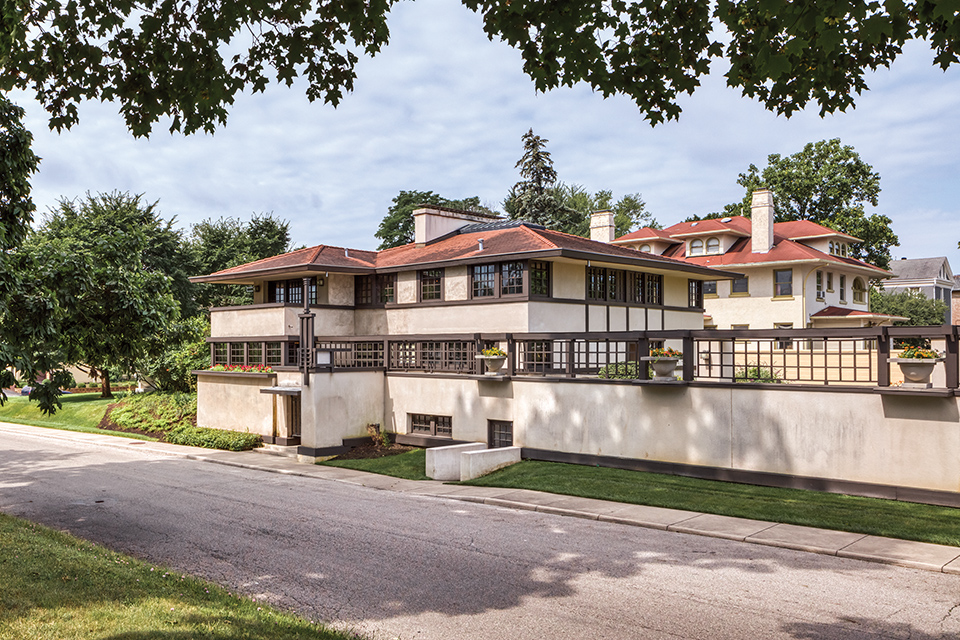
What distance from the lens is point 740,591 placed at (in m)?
9.77

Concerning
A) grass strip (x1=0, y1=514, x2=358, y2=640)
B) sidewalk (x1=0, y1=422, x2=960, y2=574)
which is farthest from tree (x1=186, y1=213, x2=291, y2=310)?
grass strip (x1=0, y1=514, x2=358, y2=640)

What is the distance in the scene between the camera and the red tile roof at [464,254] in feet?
86.8

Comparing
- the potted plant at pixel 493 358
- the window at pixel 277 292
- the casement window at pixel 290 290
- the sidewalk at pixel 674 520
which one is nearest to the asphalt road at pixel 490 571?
the sidewalk at pixel 674 520

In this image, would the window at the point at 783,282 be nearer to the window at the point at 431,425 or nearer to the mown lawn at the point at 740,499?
the window at the point at 431,425

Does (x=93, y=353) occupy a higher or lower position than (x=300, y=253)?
lower

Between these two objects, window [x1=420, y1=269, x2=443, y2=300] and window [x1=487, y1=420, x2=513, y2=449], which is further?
window [x1=420, y1=269, x2=443, y2=300]

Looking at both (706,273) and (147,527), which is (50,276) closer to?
(147,527)

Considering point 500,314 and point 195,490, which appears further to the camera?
point 500,314

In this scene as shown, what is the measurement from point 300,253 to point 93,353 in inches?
709

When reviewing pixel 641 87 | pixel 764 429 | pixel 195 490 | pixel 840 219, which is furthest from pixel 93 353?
pixel 840 219

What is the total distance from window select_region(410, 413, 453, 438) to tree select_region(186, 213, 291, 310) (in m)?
28.7

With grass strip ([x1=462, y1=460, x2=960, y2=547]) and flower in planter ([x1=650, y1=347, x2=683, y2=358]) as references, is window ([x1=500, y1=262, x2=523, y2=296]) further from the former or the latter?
flower in planter ([x1=650, y1=347, x2=683, y2=358])

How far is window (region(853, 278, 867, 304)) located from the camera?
47.3 metres

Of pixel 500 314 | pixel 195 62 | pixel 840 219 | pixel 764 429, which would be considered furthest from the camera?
pixel 840 219
